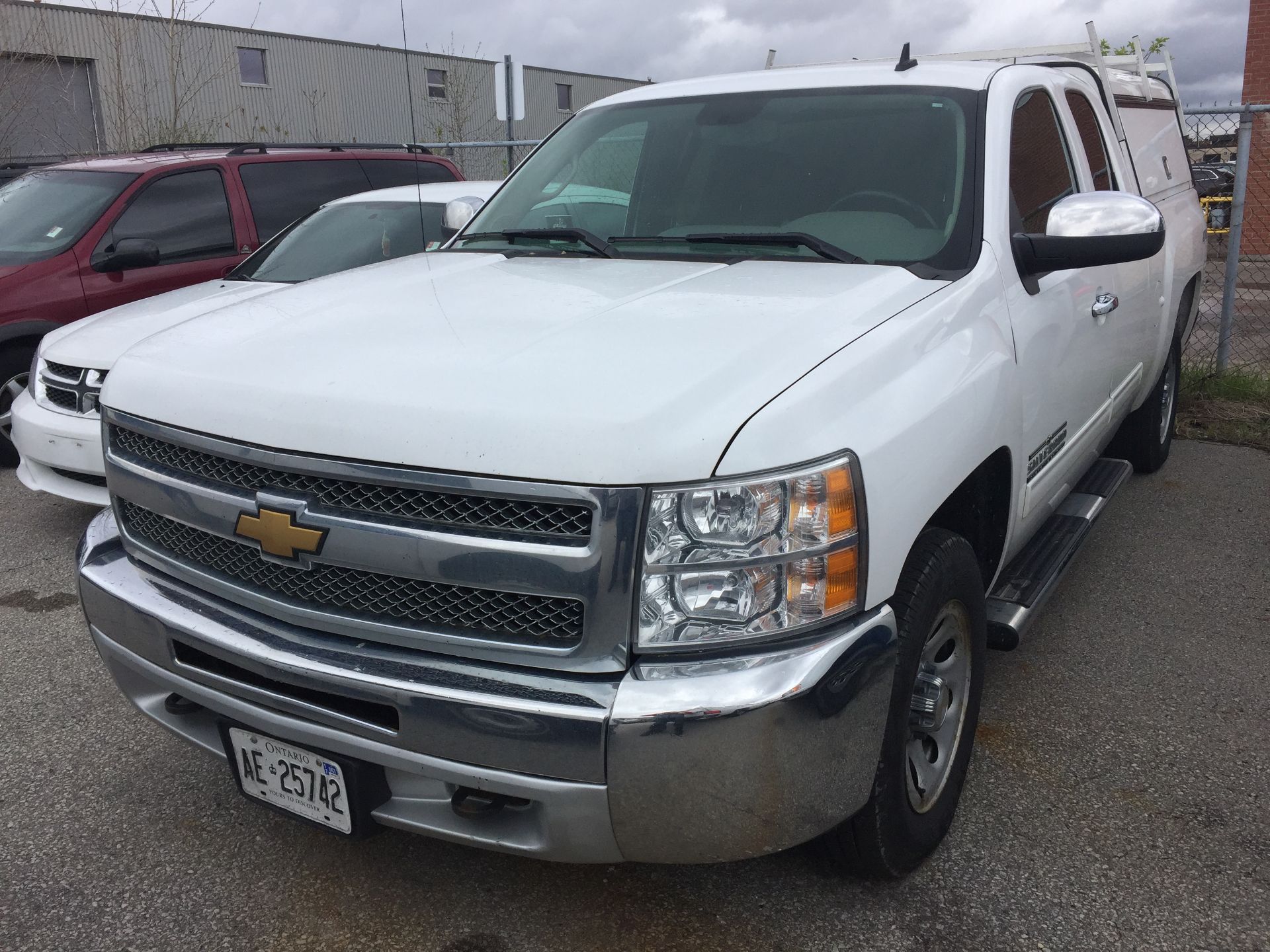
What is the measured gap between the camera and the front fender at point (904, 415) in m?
1.94

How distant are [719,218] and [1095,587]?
2235mm

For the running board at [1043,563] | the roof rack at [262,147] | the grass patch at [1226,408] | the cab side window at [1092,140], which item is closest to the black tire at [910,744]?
the running board at [1043,563]

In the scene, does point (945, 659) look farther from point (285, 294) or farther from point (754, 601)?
point (285, 294)

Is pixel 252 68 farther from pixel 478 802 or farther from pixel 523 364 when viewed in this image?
pixel 478 802

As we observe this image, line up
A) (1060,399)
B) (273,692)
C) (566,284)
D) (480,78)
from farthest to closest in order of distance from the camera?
(480,78)
(1060,399)
(566,284)
(273,692)

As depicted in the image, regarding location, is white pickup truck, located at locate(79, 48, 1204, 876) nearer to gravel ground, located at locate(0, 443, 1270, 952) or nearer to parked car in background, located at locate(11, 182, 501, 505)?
gravel ground, located at locate(0, 443, 1270, 952)

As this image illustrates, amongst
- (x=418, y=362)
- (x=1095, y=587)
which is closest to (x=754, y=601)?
(x=418, y=362)

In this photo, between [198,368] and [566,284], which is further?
[566,284]

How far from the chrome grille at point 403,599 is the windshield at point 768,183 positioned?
1.41 metres

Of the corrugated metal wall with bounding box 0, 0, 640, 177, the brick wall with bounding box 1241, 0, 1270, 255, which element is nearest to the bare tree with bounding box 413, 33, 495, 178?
the corrugated metal wall with bounding box 0, 0, 640, 177

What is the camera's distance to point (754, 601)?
1.89 m

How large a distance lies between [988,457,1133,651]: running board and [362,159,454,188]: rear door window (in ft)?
17.2

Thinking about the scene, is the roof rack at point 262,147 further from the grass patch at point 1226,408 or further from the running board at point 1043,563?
the grass patch at point 1226,408

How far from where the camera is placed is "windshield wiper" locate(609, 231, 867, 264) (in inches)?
113
